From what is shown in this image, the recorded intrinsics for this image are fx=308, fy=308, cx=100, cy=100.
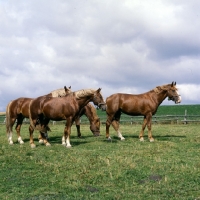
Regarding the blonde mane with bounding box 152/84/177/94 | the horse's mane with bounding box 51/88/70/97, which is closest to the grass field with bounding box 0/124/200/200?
the horse's mane with bounding box 51/88/70/97

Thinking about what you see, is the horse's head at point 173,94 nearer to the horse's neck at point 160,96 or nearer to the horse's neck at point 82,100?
the horse's neck at point 160,96

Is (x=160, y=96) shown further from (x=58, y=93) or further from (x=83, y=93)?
(x=58, y=93)

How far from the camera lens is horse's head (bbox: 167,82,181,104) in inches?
509

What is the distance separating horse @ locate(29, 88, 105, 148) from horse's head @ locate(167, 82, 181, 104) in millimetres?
3225

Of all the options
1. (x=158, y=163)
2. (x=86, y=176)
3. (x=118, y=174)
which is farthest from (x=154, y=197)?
(x=158, y=163)

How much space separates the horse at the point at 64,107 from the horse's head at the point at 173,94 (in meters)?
3.23

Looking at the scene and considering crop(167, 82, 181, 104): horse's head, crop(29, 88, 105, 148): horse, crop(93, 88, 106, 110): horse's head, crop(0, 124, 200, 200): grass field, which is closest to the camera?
crop(0, 124, 200, 200): grass field

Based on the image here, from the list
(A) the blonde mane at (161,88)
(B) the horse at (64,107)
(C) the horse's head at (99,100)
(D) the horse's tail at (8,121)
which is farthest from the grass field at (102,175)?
(A) the blonde mane at (161,88)

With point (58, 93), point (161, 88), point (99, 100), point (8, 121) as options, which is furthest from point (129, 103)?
point (8, 121)

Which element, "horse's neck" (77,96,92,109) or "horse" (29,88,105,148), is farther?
"horse's neck" (77,96,92,109)

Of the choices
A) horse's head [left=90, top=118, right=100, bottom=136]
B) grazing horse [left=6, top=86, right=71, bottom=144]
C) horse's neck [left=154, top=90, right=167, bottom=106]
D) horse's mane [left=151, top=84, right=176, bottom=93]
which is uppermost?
horse's mane [left=151, top=84, right=176, bottom=93]

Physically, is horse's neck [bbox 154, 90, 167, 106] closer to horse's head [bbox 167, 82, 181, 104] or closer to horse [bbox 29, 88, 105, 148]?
horse's head [bbox 167, 82, 181, 104]

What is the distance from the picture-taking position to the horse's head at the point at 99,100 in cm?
1162

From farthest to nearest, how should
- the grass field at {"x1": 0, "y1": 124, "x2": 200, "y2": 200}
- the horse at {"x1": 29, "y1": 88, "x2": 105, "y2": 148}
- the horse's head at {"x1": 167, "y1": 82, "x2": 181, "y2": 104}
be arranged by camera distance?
1. the horse's head at {"x1": 167, "y1": 82, "x2": 181, "y2": 104}
2. the horse at {"x1": 29, "y1": 88, "x2": 105, "y2": 148}
3. the grass field at {"x1": 0, "y1": 124, "x2": 200, "y2": 200}
